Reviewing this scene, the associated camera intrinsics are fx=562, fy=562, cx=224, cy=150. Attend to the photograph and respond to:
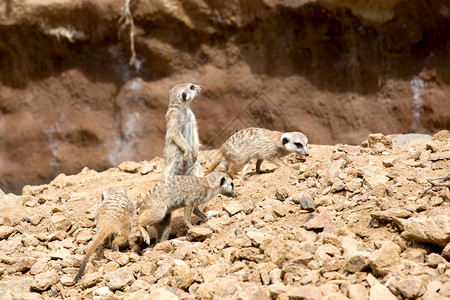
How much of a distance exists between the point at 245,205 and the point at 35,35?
4.30m

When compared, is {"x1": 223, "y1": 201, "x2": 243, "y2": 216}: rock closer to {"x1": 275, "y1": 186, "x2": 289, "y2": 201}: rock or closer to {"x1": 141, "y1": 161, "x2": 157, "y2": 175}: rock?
{"x1": 275, "y1": 186, "x2": 289, "y2": 201}: rock

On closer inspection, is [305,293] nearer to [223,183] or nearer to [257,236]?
[257,236]

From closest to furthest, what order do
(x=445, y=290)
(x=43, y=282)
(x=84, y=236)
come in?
(x=445, y=290), (x=43, y=282), (x=84, y=236)

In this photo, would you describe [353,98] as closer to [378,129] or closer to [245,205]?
[378,129]

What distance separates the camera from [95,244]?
142 inches

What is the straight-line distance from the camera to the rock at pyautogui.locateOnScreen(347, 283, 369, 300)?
2.52 metres

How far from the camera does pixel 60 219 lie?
4312mm

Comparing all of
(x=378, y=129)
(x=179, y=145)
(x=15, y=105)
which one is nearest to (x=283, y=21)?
(x=378, y=129)

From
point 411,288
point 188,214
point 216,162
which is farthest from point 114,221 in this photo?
point 411,288

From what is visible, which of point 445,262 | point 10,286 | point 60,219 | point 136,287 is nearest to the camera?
point 445,262

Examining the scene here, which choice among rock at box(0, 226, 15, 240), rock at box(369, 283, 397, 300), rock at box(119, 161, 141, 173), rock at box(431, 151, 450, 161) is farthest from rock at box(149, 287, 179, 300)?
rock at box(119, 161, 141, 173)

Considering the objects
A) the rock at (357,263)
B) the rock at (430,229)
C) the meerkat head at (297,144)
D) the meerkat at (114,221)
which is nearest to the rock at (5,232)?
the meerkat at (114,221)

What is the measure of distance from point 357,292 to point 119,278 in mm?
1393

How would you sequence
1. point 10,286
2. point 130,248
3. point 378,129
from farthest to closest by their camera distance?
1. point 378,129
2. point 130,248
3. point 10,286
